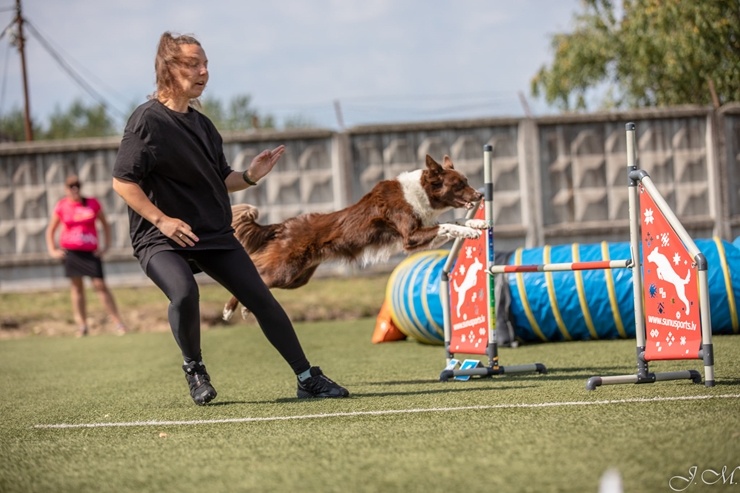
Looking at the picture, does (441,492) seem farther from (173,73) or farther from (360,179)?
(360,179)

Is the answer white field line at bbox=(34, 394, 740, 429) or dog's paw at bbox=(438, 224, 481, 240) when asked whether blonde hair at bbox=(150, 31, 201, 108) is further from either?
dog's paw at bbox=(438, 224, 481, 240)

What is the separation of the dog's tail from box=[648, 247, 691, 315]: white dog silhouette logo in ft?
9.20

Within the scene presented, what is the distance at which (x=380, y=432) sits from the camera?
3818 mm

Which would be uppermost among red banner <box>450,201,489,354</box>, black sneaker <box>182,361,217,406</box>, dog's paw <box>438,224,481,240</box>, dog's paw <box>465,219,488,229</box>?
dog's paw <box>465,219,488,229</box>

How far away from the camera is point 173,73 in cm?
474

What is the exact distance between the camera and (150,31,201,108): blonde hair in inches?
186

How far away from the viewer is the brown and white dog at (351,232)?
20.9 ft

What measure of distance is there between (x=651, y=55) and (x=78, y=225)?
31.9ft

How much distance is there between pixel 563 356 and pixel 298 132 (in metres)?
7.38

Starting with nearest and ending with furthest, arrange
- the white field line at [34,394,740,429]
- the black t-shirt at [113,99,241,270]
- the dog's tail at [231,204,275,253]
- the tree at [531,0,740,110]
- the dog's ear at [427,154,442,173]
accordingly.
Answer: the white field line at [34,394,740,429] < the black t-shirt at [113,99,241,270] < the dog's tail at [231,204,275,253] < the dog's ear at [427,154,442,173] < the tree at [531,0,740,110]

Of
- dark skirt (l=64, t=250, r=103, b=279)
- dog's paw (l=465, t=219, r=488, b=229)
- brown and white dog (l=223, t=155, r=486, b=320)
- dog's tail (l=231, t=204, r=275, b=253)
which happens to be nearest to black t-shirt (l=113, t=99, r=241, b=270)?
brown and white dog (l=223, t=155, r=486, b=320)

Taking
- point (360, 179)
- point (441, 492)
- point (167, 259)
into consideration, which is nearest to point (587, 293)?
point (167, 259)

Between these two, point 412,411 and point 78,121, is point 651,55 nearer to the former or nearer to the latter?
point 412,411

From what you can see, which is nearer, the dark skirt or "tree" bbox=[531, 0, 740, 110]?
the dark skirt
